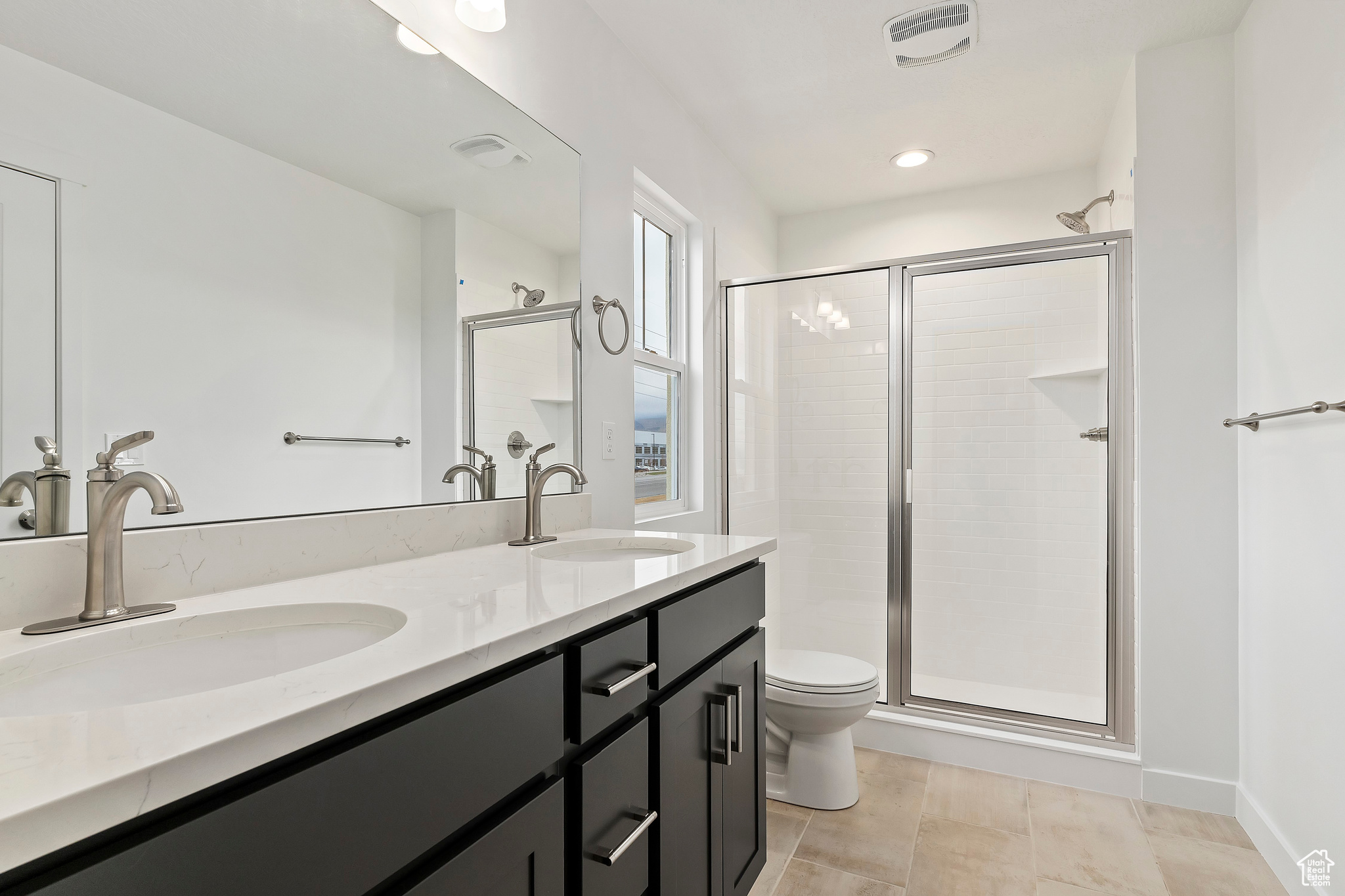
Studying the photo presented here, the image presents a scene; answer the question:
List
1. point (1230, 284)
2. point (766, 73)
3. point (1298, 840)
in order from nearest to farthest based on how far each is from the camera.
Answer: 1. point (1298, 840)
2. point (1230, 284)
3. point (766, 73)

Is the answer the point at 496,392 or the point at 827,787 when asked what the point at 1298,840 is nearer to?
the point at 827,787

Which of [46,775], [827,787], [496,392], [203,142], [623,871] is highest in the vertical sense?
[203,142]

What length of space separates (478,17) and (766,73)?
1.15 metres

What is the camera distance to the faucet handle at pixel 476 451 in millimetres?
1536

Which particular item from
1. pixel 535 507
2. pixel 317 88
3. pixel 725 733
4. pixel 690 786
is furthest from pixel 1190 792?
pixel 317 88

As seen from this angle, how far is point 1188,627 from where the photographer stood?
7.01 ft

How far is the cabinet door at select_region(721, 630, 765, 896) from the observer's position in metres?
1.39

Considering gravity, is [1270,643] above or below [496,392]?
below

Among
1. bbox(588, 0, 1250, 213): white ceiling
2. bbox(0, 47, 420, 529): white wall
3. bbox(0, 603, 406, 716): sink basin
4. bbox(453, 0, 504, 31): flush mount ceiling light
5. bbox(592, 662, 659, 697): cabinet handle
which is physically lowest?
bbox(592, 662, 659, 697): cabinet handle

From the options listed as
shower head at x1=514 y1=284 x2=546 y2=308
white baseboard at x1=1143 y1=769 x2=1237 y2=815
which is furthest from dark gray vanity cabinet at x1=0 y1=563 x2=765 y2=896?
white baseboard at x1=1143 y1=769 x2=1237 y2=815

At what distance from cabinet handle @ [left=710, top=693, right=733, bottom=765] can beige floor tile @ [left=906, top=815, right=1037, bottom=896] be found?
755 mm

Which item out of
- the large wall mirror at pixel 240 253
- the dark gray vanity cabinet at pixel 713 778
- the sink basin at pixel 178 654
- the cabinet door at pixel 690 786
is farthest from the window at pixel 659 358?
the sink basin at pixel 178 654

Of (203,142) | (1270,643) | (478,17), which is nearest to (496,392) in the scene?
(203,142)

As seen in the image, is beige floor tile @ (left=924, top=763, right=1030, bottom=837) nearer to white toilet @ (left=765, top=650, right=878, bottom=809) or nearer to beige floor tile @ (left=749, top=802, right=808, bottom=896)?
white toilet @ (left=765, top=650, right=878, bottom=809)
